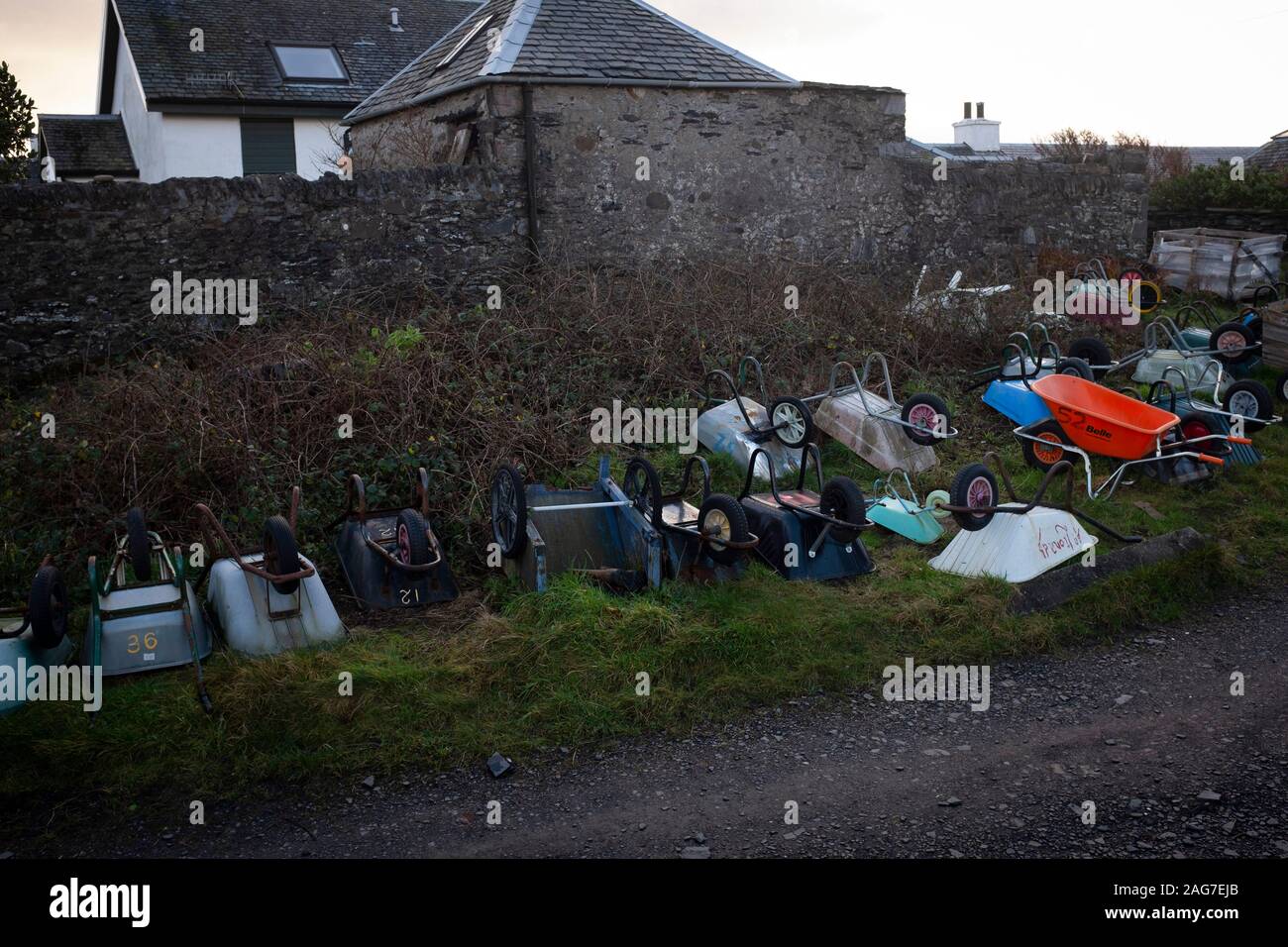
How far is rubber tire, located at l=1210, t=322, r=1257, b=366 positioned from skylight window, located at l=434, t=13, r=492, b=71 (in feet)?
31.7

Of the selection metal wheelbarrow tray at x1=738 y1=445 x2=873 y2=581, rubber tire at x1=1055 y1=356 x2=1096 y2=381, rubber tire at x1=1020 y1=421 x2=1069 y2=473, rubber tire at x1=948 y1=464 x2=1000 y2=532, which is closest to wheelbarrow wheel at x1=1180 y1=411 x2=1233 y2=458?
rubber tire at x1=1020 y1=421 x2=1069 y2=473

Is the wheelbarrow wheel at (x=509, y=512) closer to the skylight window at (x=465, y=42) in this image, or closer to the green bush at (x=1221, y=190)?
the skylight window at (x=465, y=42)

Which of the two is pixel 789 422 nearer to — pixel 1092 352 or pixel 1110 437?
pixel 1110 437

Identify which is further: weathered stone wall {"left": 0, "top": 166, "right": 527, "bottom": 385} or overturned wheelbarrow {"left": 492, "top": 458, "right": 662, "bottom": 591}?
weathered stone wall {"left": 0, "top": 166, "right": 527, "bottom": 385}

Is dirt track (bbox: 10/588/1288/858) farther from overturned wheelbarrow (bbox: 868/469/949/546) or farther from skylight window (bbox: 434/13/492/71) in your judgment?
skylight window (bbox: 434/13/492/71)

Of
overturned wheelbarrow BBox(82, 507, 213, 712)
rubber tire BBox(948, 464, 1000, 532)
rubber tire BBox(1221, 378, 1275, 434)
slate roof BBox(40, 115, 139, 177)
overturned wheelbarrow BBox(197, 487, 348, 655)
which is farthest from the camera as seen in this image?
slate roof BBox(40, 115, 139, 177)

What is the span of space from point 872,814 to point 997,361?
7763 mm

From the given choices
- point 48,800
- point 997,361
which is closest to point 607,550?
point 48,800

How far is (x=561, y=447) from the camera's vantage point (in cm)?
847

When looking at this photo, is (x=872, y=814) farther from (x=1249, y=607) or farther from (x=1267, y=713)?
(x=1249, y=607)

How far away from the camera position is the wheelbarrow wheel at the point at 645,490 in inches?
250

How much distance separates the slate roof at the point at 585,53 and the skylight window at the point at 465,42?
0.04m

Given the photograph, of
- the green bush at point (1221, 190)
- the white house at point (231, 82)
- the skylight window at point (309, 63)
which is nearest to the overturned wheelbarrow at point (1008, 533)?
the green bush at point (1221, 190)

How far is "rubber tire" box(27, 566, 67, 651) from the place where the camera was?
5.31 meters
